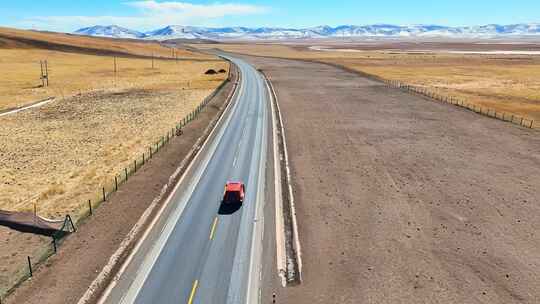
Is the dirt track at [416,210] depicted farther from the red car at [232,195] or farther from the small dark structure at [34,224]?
the small dark structure at [34,224]

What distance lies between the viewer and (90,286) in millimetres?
21594

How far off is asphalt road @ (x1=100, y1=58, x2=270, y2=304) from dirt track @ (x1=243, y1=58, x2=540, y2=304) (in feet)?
10.2

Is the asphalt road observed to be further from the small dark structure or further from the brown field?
the brown field

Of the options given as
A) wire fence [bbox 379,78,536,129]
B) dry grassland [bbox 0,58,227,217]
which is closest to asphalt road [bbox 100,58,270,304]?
dry grassland [bbox 0,58,227,217]

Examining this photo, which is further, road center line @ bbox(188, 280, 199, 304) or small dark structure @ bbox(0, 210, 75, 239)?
small dark structure @ bbox(0, 210, 75, 239)

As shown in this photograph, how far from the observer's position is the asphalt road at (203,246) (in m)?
22.3

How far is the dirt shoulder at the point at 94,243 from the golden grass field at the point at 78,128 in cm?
342

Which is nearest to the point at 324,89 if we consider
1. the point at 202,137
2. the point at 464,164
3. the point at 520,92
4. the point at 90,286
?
the point at 520,92

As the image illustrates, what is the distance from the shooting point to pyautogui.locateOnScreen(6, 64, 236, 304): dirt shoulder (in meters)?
21.2

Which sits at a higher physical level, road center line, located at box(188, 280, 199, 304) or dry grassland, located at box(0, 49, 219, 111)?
dry grassland, located at box(0, 49, 219, 111)

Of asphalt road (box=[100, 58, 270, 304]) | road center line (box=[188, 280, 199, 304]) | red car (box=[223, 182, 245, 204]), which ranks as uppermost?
red car (box=[223, 182, 245, 204])

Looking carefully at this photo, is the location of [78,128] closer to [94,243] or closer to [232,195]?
[232,195]

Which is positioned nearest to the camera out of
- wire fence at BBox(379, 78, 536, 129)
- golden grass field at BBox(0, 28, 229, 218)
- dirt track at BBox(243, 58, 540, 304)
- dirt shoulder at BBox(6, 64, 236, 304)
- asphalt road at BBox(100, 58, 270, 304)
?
dirt shoulder at BBox(6, 64, 236, 304)

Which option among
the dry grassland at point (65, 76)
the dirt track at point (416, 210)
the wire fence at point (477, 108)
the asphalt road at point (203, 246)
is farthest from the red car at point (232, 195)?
the dry grassland at point (65, 76)
